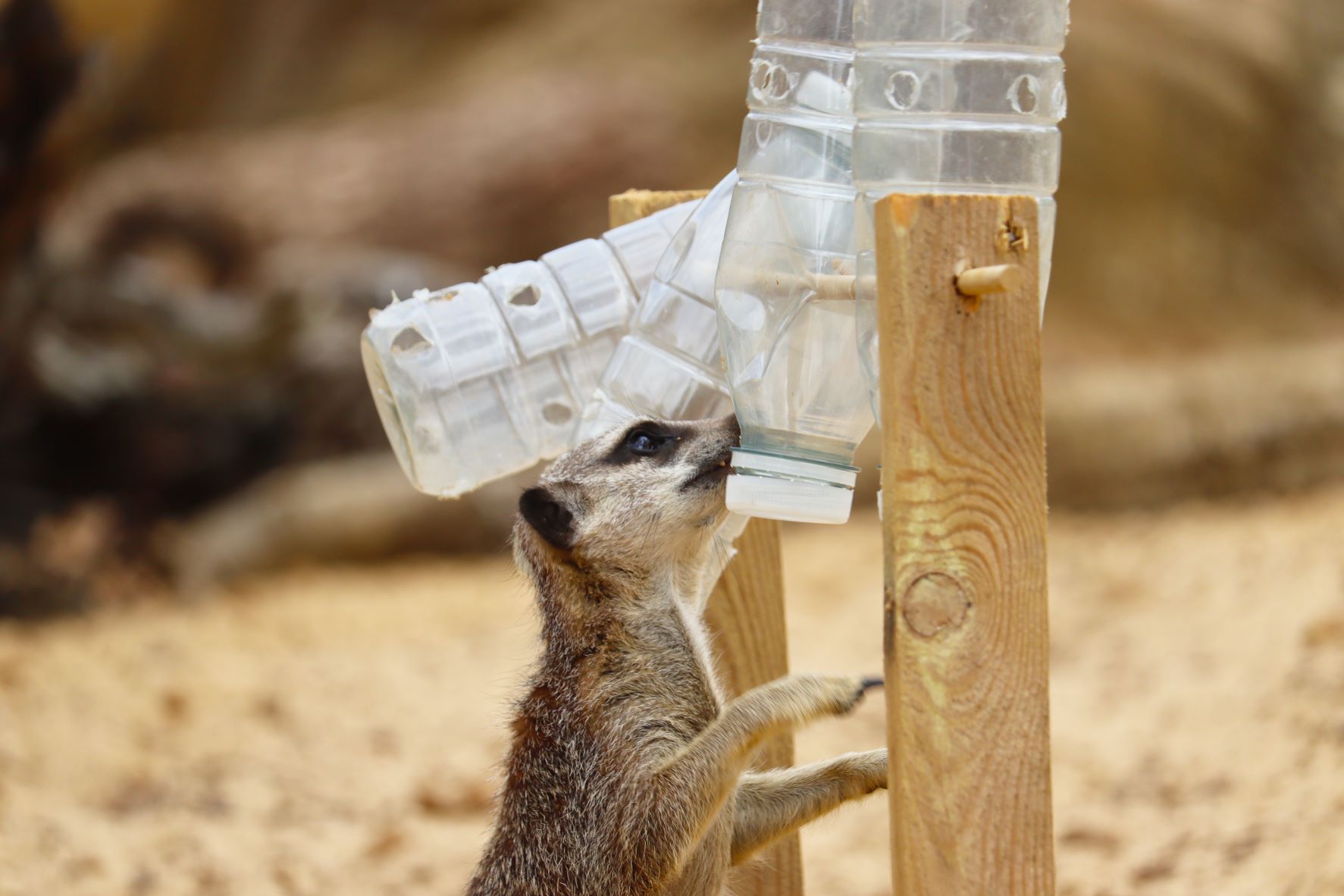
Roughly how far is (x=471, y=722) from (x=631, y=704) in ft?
12.9

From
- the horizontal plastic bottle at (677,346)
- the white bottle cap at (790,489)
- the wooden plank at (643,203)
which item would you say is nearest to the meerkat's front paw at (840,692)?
the white bottle cap at (790,489)

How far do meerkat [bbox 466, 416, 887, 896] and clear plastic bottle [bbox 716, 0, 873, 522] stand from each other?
24 cm

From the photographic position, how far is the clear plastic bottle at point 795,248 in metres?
2.43

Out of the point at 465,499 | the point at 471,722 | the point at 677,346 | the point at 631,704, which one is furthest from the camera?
the point at 465,499

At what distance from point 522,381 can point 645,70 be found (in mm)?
10089

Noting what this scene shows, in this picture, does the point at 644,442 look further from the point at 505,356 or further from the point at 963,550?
the point at 963,550

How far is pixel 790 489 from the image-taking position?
2.21 m

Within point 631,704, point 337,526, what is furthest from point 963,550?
point 337,526

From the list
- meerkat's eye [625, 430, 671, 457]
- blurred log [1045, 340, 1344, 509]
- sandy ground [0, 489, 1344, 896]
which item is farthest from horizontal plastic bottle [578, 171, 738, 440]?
blurred log [1045, 340, 1344, 509]

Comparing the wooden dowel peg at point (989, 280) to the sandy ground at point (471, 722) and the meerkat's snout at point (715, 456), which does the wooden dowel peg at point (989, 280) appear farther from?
the sandy ground at point (471, 722)

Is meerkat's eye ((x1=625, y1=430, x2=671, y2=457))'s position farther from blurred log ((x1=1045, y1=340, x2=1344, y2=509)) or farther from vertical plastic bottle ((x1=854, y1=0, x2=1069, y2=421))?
blurred log ((x1=1045, y1=340, x2=1344, y2=509))

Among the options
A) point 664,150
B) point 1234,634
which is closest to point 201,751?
point 1234,634

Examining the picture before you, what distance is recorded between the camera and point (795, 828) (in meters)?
2.67

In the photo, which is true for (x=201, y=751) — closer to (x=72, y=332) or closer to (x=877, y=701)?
(x=877, y=701)
